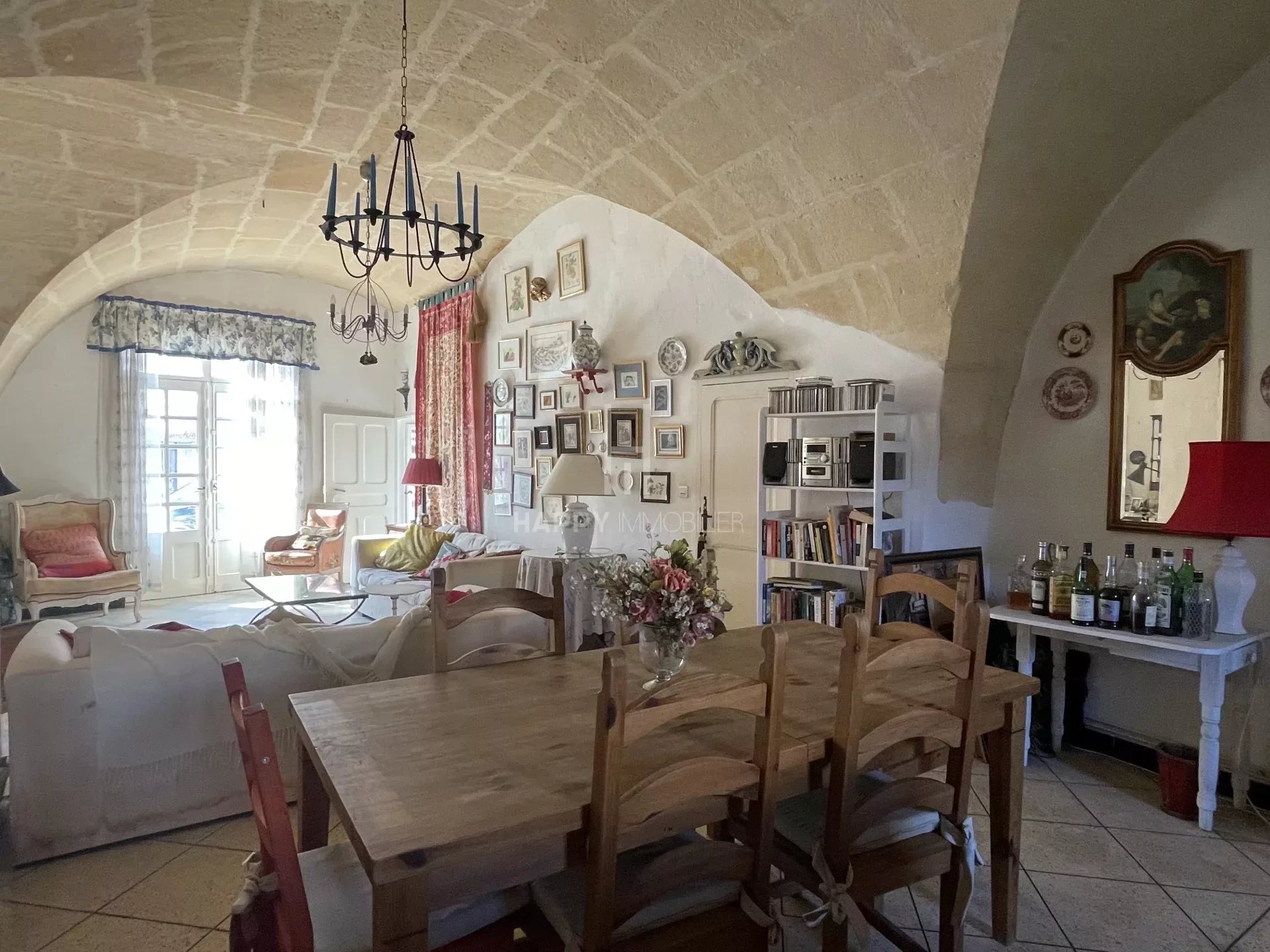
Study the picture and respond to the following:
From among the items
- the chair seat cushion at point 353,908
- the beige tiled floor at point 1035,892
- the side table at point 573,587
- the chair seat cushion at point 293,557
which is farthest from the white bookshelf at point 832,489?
the chair seat cushion at point 293,557

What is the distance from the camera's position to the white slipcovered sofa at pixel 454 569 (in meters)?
5.38

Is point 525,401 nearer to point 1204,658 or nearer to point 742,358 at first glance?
point 742,358

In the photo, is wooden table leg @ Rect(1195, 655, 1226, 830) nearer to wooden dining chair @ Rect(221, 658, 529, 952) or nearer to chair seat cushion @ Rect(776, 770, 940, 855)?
chair seat cushion @ Rect(776, 770, 940, 855)

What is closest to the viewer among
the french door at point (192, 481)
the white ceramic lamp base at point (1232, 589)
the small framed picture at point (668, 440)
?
the white ceramic lamp base at point (1232, 589)

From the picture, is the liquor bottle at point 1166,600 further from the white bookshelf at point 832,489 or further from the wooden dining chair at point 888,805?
the wooden dining chair at point 888,805

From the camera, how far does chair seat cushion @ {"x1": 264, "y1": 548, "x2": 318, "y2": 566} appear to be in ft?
23.8

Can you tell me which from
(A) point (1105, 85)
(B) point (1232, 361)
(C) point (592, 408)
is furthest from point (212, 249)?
(B) point (1232, 361)

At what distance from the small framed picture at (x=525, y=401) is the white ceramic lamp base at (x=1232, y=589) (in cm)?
466

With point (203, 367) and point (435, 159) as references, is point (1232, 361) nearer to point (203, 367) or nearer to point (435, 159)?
point (435, 159)

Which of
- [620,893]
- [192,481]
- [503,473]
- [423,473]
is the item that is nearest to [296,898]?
[620,893]

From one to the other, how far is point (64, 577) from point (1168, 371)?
765 centimetres

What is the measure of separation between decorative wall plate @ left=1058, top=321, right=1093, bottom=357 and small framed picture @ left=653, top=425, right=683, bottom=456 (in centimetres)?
220

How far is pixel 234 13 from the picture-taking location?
9.36 ft

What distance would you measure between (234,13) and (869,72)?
2386 millimetres
